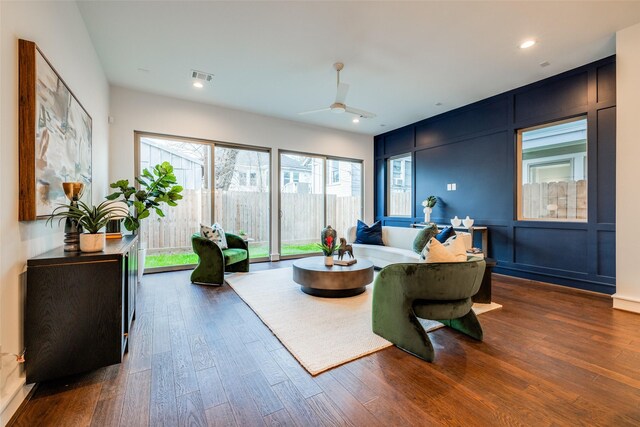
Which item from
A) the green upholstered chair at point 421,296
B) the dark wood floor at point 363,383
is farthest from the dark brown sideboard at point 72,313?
the green upholstered chair at point 421,296

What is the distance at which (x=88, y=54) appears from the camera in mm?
3039

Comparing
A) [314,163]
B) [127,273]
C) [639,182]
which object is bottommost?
[127,273]

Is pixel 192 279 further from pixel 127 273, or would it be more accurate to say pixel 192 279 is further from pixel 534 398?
pixel 534 398

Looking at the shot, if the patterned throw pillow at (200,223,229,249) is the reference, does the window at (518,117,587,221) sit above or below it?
above

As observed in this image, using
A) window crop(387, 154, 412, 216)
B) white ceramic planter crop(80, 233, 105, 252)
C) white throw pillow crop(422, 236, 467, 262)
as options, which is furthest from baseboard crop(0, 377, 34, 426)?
window crop(387, 154, 412, 216)

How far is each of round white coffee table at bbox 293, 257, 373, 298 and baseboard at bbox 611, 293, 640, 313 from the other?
274cm

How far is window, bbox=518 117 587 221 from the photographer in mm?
3844

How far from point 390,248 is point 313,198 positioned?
2373 mm

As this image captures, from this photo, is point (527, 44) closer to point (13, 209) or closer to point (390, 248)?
point (390, 248)

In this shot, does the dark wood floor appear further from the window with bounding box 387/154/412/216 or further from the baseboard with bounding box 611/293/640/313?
the window with bounding box 387/154/412/216

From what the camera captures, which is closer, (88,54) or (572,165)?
(88,54)

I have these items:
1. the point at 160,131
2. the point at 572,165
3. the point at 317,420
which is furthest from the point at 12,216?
the point at 572,165

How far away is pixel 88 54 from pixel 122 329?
122 inches

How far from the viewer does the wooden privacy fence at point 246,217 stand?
4.84 meters
